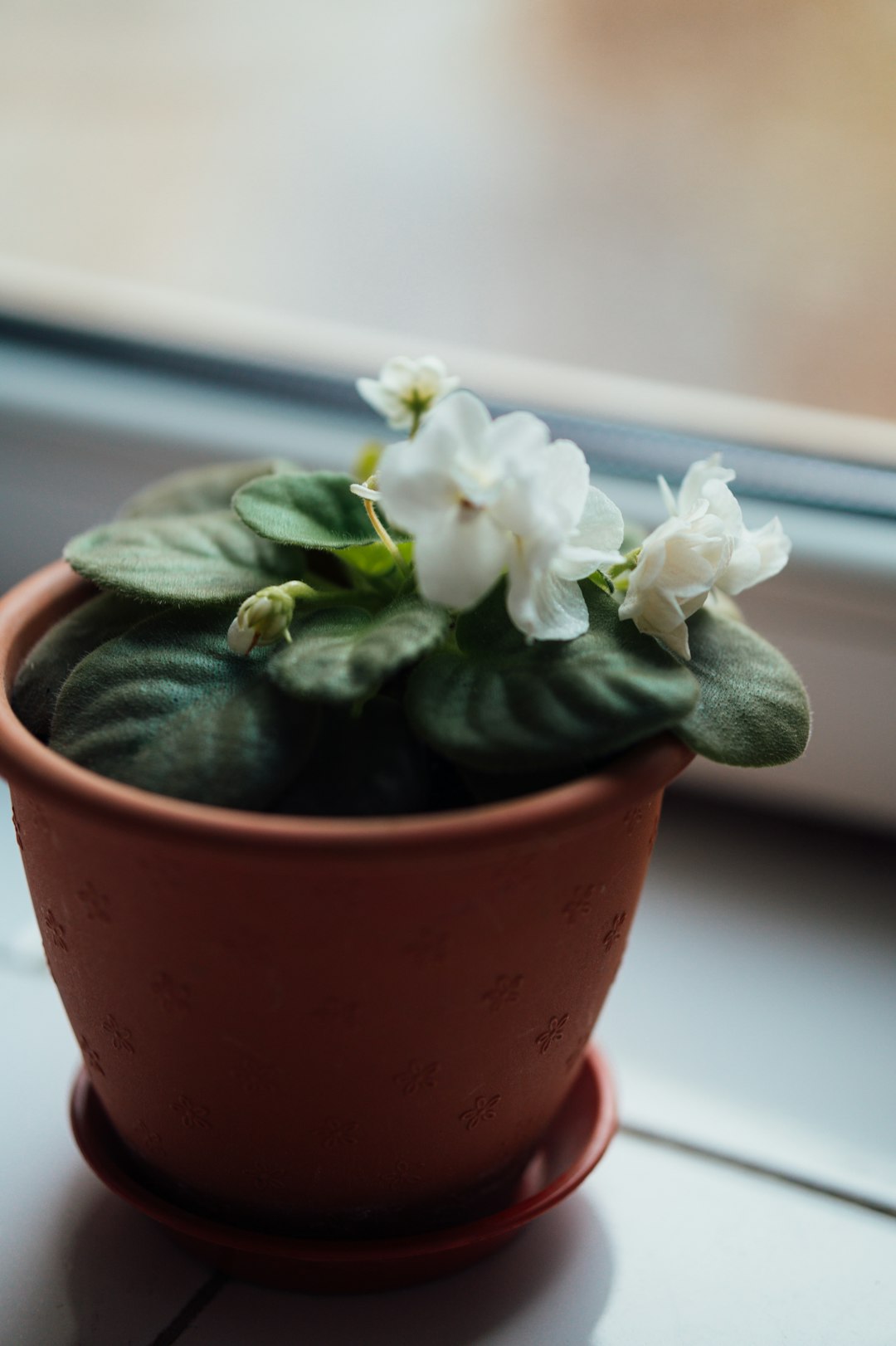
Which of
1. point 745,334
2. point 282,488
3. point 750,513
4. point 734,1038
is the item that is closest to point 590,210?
point 745,334

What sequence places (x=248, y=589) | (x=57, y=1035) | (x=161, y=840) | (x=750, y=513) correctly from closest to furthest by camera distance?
(x=161, y=840) → (x=248, y=589) → (x=57, y=1035) → (x=750, y=513)

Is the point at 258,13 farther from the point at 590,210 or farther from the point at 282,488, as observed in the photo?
the point at 282,488

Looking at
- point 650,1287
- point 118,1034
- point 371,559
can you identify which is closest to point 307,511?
point 371,559

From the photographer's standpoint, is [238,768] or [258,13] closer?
[238,768]

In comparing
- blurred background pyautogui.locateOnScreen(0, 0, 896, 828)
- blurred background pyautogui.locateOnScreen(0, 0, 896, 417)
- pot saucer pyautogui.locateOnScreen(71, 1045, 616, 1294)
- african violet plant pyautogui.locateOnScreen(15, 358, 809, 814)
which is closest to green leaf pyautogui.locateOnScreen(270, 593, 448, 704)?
african violet plant pyautogui.locateOnScreen(15, 358, 809, 814)

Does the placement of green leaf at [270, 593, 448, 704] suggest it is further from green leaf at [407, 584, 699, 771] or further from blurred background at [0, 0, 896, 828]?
blurred background at [0, 0, 896, 828]

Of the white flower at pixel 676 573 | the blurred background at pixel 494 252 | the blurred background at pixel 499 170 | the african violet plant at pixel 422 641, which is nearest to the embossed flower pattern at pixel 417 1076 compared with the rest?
the african violet plant at pixel 422 641

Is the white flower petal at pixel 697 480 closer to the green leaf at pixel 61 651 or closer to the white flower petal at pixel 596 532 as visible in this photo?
the white flower petal at pixel 596 532

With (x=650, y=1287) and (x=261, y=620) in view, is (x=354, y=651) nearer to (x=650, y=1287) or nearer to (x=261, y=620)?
(x=261, y=620)
